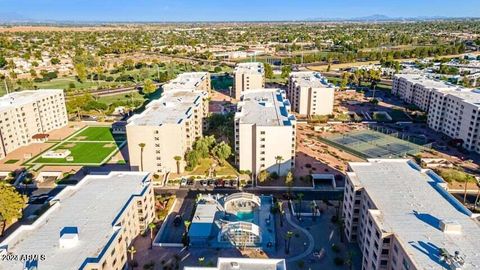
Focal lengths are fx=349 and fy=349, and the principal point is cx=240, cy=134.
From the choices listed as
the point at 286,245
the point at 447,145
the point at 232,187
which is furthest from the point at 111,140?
the point at 447,145

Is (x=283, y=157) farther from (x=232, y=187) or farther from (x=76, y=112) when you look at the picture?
(x=76, y=112)

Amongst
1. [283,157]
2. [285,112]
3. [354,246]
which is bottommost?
[354,246]

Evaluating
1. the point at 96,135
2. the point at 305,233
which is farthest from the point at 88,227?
the point at 96,135

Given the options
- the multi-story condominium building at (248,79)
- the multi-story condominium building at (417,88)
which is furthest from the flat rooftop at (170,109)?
the multi-story condominium building at (417,88)

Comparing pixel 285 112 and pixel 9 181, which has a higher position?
A: pixel 285 112

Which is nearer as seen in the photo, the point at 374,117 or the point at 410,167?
the point at 410,167

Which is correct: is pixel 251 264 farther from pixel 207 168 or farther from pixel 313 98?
pixel 313 98

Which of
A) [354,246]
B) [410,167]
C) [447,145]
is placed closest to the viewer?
[354,246]

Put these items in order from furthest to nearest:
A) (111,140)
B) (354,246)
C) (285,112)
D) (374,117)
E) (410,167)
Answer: (374,117) → (111,140) → (285,112) → (410,167) → (354,246)
